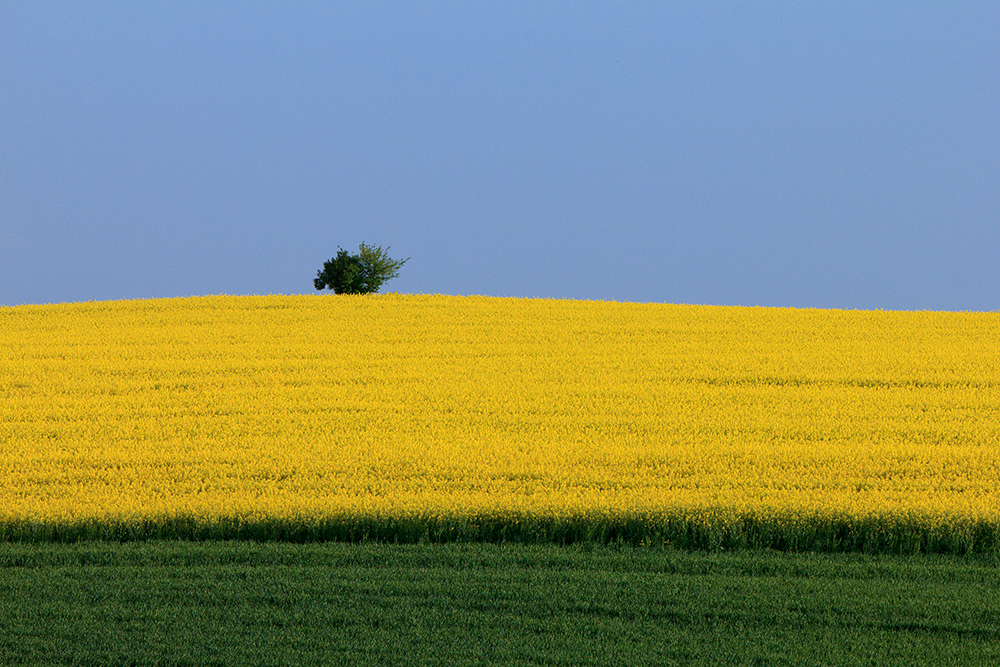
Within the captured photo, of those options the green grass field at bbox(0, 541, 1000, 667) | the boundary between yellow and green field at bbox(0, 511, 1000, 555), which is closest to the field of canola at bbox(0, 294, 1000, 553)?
the boundary between yellow and green field at bbox(0, 511, 1000, 555)

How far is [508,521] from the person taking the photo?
9320 millimetres

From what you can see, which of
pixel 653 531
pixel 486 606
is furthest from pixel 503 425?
pixel 486 606

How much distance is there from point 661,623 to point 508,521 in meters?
2.71

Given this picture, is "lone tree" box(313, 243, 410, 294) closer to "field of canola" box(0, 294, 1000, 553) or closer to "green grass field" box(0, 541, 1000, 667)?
"field of canola" box(0, 294, 1000, 553)

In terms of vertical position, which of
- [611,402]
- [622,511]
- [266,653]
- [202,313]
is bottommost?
[266,653]

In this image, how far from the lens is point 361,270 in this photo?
27031 mm

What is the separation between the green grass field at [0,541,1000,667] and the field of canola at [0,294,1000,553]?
0.62m

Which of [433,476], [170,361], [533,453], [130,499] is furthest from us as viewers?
[170,361]

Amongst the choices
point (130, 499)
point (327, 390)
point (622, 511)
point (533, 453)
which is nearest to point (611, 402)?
point (533, 453)

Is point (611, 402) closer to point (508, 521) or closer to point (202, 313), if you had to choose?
point (508, 521)

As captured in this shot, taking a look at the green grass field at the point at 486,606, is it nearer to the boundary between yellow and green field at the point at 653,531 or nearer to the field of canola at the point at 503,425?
the boundary between yellow and green field at the point at 653,531

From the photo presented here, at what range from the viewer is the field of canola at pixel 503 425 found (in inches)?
369

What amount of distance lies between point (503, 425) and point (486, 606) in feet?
22.0

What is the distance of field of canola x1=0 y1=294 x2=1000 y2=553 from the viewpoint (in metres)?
9.38
